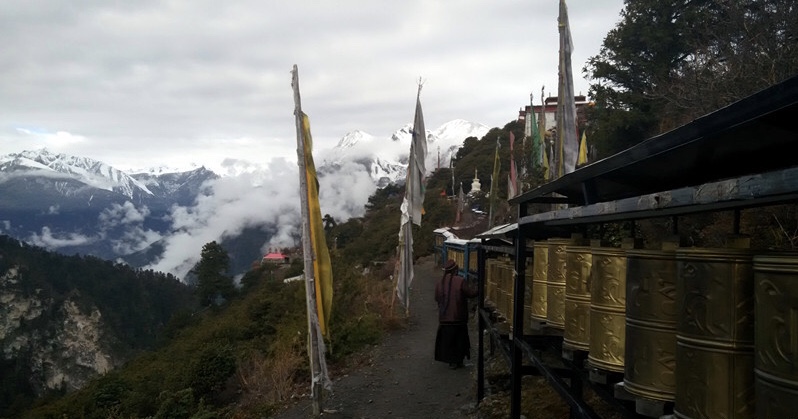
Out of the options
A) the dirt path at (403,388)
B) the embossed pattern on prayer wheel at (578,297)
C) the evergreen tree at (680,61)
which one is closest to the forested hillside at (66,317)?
the evergreen tree at (680,61)

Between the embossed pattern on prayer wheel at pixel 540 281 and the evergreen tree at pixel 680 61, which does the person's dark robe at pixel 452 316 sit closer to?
the embossed pattern on prayer wheel at pixel 540 281

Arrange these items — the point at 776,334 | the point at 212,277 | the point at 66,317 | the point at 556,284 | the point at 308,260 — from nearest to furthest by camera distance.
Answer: the point at 776,334, the point at 556,284, the point at 308,260, the point at 212,277, the point at 66,317

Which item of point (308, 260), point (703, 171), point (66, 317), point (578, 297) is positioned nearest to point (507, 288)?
point (578, 297)

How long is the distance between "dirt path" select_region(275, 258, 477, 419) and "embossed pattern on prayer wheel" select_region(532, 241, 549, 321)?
3.84m

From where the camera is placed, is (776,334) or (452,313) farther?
(452,313)

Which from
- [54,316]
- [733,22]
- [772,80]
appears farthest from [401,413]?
[54,316]

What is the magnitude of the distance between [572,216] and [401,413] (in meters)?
5.82

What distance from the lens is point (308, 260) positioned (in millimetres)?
6965

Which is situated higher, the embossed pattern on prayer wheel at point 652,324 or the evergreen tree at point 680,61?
the evergreen tree at point 680,61

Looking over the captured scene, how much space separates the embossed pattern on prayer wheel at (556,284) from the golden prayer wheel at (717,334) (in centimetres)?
151

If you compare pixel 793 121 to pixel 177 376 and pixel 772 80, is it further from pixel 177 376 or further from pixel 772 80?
pixel 177 376

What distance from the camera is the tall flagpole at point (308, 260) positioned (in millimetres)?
6953

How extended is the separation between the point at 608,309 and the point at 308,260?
5145 millimetres

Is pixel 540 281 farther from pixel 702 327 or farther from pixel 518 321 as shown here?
pixel 702 327
